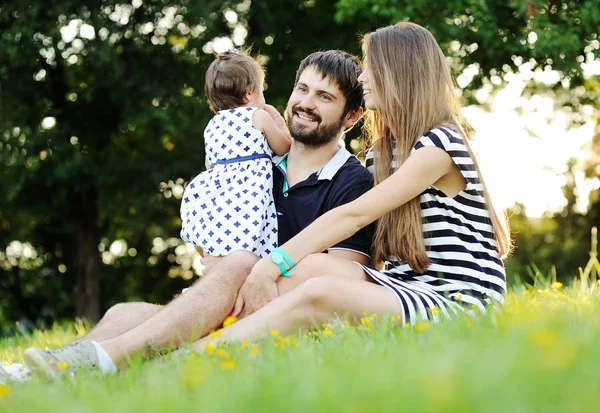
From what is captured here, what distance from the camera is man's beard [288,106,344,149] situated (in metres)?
4.20

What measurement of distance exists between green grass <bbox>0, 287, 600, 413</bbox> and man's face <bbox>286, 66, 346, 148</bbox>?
1543mm

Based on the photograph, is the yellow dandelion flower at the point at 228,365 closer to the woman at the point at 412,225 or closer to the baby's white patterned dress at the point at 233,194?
the woman at the point at 412,225

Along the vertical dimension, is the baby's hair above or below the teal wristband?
above

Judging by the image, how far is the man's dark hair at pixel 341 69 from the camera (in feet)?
13.8

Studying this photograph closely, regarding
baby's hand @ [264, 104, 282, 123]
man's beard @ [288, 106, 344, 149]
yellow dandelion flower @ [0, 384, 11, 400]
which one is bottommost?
yellow dandelion flower @ [0, 384, 11, 400]

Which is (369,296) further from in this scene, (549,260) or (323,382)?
(549,260)

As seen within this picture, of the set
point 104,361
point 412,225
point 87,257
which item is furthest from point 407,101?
point 87,257

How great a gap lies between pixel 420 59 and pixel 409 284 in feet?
3.45

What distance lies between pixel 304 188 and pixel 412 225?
32.8 inches

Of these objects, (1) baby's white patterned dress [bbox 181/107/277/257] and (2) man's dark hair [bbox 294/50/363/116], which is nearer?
(1) baby's white patterned dress [bbox 181/107/277/257]

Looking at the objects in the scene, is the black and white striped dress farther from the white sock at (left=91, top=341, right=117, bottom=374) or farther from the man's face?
the white sock at (left=91, top=341, right=117, bottom=374)

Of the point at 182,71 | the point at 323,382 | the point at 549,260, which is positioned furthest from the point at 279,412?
the point at 549,260

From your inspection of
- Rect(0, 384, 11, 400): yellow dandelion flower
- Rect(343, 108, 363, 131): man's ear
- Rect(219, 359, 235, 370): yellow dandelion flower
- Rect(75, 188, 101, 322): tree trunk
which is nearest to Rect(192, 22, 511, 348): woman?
Rect(343, 108, 363, 131): man's ear

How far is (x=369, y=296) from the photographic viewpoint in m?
3.29
